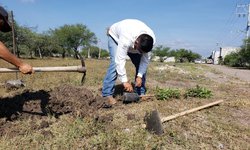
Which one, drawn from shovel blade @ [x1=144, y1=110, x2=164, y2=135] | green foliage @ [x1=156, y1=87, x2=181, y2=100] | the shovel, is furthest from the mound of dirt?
green foliage @ [x1=156, y1=87, x2=181, y2=100]

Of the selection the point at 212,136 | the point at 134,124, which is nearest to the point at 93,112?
Answer: the point at 134,124

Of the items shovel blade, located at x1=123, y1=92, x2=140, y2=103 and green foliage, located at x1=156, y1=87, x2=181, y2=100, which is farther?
green foliage, located at x1=156, y1=87, x2=181, y2=100

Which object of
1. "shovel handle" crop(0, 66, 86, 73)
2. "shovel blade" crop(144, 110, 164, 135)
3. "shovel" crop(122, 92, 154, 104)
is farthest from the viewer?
"shovel" crop(122, 92, 154, 104)

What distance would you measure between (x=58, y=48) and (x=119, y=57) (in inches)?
2500

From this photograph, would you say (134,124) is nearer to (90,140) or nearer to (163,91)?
(90,140)

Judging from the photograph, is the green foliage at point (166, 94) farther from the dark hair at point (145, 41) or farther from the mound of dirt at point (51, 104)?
the dark hair at point (145, 41)

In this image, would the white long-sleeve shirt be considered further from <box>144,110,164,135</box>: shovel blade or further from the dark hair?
<box>144,110,164,135</box>: shovel blade

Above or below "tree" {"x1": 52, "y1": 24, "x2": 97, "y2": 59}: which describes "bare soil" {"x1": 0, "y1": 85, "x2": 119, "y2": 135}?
below

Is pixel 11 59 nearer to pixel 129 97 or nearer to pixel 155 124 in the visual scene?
pixel 155 124

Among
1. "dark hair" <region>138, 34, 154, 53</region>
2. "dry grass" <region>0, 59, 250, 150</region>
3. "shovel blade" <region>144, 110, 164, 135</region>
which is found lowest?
"dry grass" <region>0, 59, 250, 150</region>

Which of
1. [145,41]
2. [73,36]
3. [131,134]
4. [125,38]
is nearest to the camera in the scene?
[131,134]

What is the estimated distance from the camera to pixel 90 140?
315cm

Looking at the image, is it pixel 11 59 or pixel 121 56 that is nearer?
pixel 11 59

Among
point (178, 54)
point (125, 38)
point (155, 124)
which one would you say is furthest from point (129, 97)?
point (178, 54)
